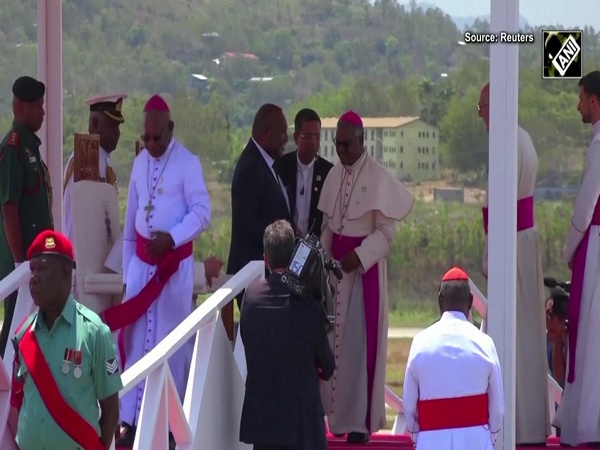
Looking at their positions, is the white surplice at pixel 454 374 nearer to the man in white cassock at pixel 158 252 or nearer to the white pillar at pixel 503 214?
the white pillar at pixel 503 214

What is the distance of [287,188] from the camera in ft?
26.8

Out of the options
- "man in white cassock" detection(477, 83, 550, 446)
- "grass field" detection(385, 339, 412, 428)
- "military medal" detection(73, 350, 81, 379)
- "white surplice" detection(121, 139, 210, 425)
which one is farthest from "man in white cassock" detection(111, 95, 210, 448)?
"grass field" detection(385, 339, 412, 428)

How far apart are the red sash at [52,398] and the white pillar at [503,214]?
2075 millimetres

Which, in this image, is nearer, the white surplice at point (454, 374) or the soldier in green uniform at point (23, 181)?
the white surplice at point (454, 374)

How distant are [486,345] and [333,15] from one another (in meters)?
27.9

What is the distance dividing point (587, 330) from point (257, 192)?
1.85 meters

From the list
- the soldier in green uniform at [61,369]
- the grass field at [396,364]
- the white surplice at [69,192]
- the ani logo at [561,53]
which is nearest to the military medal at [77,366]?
the soldier in green uniform at [61,369]

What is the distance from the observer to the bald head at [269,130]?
7.77 meters

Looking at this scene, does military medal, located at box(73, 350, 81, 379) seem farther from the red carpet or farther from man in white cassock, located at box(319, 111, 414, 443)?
Result: man in white cassock, located at box(319, 111, 414, 443)

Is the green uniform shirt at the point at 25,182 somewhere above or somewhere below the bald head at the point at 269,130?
below

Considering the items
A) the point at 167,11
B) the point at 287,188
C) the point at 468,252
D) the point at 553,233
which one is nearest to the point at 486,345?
the point at 287,188

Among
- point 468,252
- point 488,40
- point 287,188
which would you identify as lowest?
point 468,252

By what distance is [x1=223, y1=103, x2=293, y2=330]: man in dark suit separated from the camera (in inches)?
302

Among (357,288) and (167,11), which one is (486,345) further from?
(167,11)
